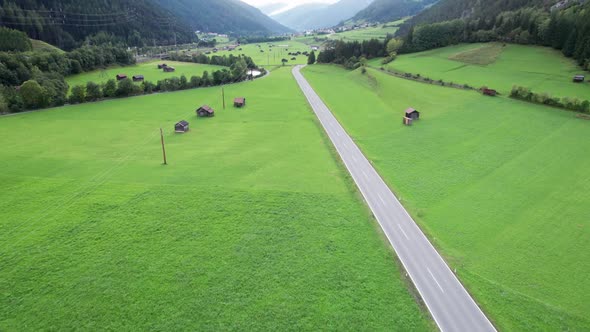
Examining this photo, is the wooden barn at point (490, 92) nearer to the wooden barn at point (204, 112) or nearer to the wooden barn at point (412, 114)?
the wooden barn at point (412, 114)

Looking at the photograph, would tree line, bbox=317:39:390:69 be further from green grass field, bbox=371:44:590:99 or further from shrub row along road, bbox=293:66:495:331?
shrub row along road, bbox=293:66:495:331

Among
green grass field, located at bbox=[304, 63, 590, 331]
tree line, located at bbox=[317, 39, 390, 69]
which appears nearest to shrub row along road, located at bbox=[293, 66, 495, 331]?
green grass field, located at bbox=[304, 63, 590, 331]

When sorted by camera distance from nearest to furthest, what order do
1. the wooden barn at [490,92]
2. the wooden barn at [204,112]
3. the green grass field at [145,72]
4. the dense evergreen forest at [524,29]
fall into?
the wooden barn at [204,112]
the wooden barn at [490,92]
the dense evergreen forest at [524,29]
the green grass field at [145,72]

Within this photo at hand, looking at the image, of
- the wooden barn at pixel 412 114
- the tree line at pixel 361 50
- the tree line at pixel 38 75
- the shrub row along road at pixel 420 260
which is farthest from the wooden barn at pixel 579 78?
the tree line at pixel 38 75

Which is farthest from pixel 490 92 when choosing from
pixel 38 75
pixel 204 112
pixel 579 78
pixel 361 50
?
pixel 38 75

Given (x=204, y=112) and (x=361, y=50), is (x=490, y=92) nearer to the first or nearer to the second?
(x=204, y=112)
